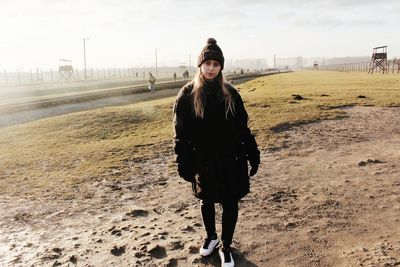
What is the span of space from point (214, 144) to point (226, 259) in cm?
104

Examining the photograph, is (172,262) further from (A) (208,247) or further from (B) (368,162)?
(B) (368,162)

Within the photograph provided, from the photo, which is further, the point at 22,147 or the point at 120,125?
the point at 120,125

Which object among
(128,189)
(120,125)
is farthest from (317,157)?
(120,125)

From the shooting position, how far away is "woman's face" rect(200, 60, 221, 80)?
340 cm

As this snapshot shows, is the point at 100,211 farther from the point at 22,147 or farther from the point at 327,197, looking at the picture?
the point at 22,147

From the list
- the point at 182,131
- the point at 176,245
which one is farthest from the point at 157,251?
the point at 182,131

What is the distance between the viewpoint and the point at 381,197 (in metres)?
5.14

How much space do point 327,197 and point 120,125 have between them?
8043 mm

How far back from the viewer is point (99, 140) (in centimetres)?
1048

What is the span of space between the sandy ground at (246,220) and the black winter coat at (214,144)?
0.78 m

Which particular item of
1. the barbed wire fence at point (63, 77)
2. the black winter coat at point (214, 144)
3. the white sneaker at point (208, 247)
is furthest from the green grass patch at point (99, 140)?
the barbed wire fence at point (63, 77)

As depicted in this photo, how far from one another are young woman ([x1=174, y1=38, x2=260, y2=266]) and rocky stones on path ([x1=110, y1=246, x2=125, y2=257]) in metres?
1.06

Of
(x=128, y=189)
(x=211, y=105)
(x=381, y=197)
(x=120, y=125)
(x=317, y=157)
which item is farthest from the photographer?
(x=120, y=125)

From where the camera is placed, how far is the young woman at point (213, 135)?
135 inches
